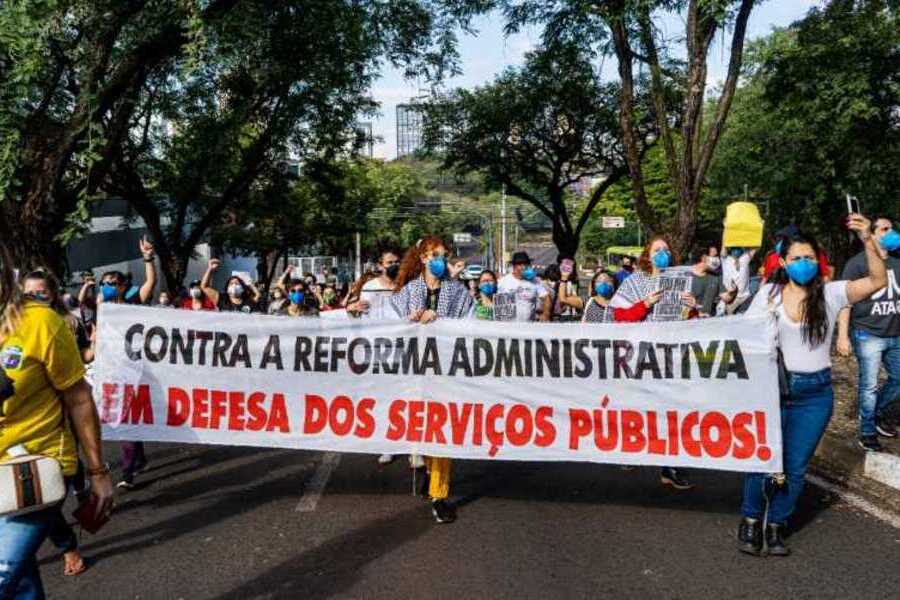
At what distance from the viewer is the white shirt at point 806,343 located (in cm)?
486

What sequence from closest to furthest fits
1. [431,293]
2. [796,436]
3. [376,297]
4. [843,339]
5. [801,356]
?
[801,356], [796,436], [431,293], [843,339], [376,297]

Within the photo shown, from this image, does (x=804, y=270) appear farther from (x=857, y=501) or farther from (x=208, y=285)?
(x=208, y=285)

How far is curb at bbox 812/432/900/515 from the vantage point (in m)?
6.23

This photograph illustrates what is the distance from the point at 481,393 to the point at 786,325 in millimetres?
1945

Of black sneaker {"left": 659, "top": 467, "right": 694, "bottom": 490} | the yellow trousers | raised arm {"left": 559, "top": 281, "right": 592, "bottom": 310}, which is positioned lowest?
black sneaker {"left": 659, "top": 467, "right": 694, "bottom": 490}

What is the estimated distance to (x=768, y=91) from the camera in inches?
836

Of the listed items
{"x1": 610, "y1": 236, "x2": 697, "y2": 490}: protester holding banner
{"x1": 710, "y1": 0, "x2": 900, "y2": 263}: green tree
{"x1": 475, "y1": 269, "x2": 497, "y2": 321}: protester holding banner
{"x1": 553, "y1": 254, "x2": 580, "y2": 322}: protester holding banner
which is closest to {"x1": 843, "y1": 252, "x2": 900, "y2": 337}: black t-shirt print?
{"x1": 610, "y1": 236, "x2": 697, "y2": 490}: protester holding banner

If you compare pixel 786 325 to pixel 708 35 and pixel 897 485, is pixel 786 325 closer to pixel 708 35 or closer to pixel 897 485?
pixel 897 485

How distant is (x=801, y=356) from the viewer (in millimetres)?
4914

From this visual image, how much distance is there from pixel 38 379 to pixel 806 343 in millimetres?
3768

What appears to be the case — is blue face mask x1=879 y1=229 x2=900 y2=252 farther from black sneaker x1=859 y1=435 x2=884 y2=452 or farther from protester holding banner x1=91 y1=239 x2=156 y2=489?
protester holding banner x1=91 y1=239 x2=156 y2=489

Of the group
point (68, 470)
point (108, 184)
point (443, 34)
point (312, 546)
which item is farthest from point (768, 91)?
point (68, 470)

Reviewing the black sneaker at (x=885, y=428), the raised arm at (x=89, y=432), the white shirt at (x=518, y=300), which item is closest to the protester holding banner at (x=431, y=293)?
the raised arm at (x=89, y=432)

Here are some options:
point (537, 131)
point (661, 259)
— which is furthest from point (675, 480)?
point (537, 131)
